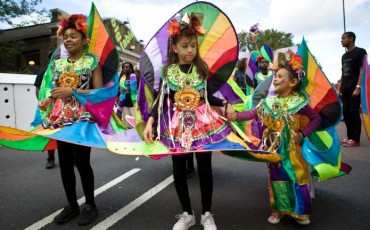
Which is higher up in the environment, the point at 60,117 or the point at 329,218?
the point at 60,117

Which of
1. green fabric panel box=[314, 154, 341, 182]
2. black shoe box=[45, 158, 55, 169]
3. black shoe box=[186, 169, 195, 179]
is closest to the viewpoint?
green fabric panel box=[314, 154, 341, 182]

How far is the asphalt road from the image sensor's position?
113 inches

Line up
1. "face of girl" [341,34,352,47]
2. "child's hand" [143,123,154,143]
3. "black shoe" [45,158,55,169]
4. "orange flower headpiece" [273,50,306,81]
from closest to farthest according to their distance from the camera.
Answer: "child's hand" [143,123,154,143] < "orange flower headpiece" [273,50,306,81] < "black shoe" [45,158,55,169] < "face of girl" [341,34,352,47]

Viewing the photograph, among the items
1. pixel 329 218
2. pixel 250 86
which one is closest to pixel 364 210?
pixel 329 218

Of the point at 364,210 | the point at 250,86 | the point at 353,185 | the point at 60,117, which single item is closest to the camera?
the point at 60,117

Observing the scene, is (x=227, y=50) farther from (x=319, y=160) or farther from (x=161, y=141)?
(x=319, y=160)

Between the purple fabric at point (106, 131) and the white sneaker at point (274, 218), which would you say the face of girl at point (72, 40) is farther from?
the white sneaker at point (274, 218)

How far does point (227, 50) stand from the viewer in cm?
287

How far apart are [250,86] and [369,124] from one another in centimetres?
379

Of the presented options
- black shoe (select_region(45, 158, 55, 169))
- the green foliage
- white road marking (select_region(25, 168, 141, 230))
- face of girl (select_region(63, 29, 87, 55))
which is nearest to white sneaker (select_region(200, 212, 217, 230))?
white road marking (select_region(25, 168, 141, 230))

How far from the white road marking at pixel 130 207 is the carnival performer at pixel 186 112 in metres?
0.66

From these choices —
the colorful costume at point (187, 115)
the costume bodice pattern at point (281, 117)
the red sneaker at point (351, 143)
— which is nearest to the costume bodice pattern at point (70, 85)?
the colorful costume at point (187, 115)

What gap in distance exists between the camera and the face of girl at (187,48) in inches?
101

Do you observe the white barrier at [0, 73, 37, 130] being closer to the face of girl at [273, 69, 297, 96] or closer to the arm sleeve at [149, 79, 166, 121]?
the arm sleeve at [149, 79, 166, 121]
